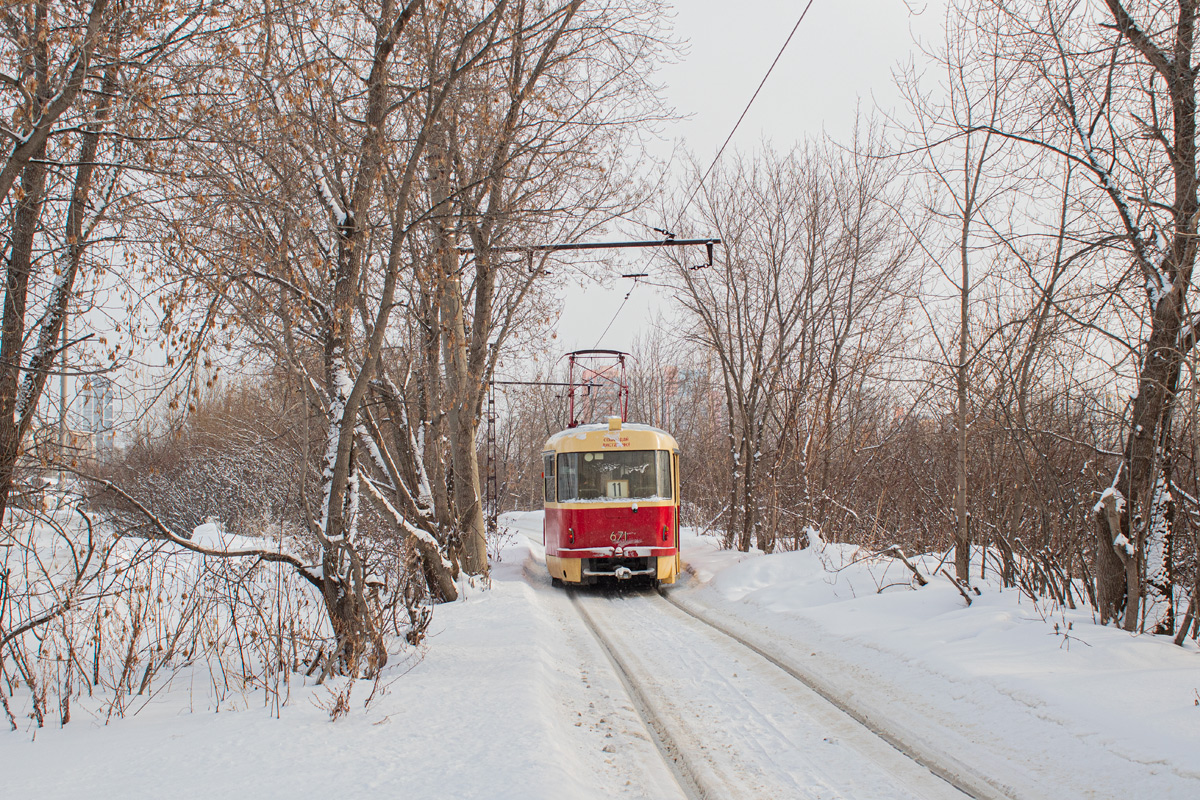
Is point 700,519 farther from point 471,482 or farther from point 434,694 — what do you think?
point 434,694

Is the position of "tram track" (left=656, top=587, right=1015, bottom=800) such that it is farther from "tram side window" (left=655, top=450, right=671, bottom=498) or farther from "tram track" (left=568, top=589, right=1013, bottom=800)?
"tram side window" (left=655, top=450, right=671, bottom=498)

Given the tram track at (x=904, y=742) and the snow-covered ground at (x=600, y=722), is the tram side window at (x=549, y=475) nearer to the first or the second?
the snow-covered ground at (x=600, y=722)

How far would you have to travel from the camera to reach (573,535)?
13406 millimetres

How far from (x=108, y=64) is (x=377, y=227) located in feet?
7.41

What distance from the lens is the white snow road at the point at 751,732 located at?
437 centimetres

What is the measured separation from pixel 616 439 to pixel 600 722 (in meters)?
8.42

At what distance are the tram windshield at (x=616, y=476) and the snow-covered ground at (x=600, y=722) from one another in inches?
208

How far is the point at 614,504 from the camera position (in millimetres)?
13469

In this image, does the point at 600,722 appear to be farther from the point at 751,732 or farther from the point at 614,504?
the point at 614,504

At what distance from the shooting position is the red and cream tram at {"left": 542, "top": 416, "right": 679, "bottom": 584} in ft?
43.8

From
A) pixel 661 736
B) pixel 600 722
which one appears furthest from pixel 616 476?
pixel 661 736

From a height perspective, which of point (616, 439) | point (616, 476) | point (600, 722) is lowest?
point (600, 722)

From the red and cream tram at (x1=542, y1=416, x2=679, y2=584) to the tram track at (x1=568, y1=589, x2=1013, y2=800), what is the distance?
198 inches

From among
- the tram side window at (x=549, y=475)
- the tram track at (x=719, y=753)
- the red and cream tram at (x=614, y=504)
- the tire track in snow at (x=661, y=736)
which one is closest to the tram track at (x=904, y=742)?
the tram track at (x=719, y=753)
